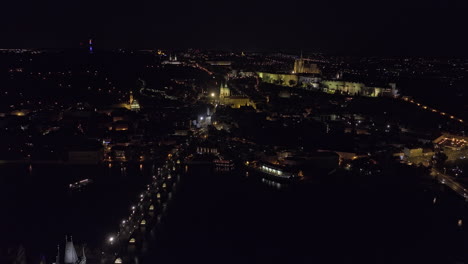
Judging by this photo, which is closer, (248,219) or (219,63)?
(248,219)

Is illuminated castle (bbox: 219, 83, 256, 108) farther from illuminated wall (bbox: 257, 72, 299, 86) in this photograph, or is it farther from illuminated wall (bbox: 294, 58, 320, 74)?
illuminated wall (bbox: 294, 58, 320, 74)

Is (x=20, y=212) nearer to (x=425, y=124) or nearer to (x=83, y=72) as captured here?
(x=425, y=124)

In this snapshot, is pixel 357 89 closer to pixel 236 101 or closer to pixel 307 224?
pixel 236 101

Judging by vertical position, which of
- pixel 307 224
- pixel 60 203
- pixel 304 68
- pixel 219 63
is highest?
pixel 304 68

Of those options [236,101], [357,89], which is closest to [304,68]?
[357,89]

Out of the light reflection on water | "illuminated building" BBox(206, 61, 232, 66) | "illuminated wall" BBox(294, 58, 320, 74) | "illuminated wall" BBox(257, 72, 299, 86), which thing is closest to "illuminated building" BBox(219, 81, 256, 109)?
"illuminated wall" BBox(257, 72, 299, 86)

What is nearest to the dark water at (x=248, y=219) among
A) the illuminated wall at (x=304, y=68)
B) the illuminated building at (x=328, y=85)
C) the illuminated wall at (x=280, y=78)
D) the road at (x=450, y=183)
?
the road at (x=450, y=183)
